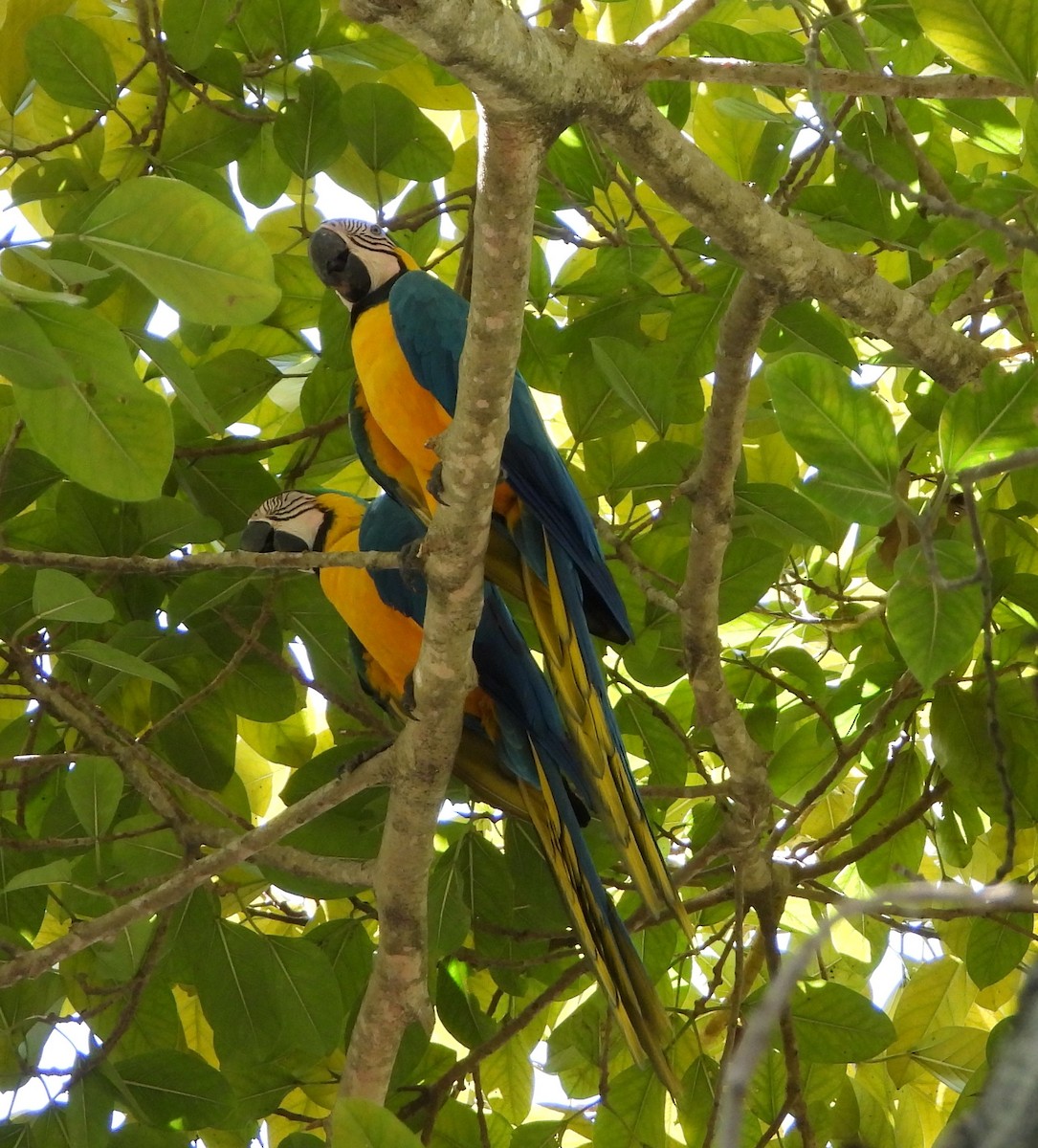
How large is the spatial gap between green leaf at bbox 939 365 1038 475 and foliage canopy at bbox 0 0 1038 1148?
7.3 inches

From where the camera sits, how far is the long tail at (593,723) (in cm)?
132

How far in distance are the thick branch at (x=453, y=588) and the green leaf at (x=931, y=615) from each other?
37 centimetres

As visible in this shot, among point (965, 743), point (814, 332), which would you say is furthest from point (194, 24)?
point (965, 743)

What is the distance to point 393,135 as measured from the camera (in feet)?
4.92

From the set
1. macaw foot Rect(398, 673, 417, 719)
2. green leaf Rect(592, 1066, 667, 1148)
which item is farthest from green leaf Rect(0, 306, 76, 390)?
green leaf Rect(592, 1066, 667, 1148)

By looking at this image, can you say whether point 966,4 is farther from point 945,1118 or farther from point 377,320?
point 945,1118

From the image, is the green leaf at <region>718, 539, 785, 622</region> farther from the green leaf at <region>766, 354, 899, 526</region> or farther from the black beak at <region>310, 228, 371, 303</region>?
the black beak at <region>310, 228, 371, 303</region>

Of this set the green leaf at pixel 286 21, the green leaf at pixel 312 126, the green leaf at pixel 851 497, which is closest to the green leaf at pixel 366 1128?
the green leaf at pixel 851 497

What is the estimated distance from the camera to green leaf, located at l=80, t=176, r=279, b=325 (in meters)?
0.94

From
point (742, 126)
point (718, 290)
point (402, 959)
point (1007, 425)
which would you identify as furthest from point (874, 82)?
point (402, 959)

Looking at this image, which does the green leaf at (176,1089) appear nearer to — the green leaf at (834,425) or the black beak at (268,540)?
the black beak at (268,540)

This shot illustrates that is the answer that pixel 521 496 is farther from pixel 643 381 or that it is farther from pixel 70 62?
pixel 70 62

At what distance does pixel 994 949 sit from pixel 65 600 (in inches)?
45.2

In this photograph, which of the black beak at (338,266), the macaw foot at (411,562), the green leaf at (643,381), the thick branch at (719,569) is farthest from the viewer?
the black beak at (338,266)
